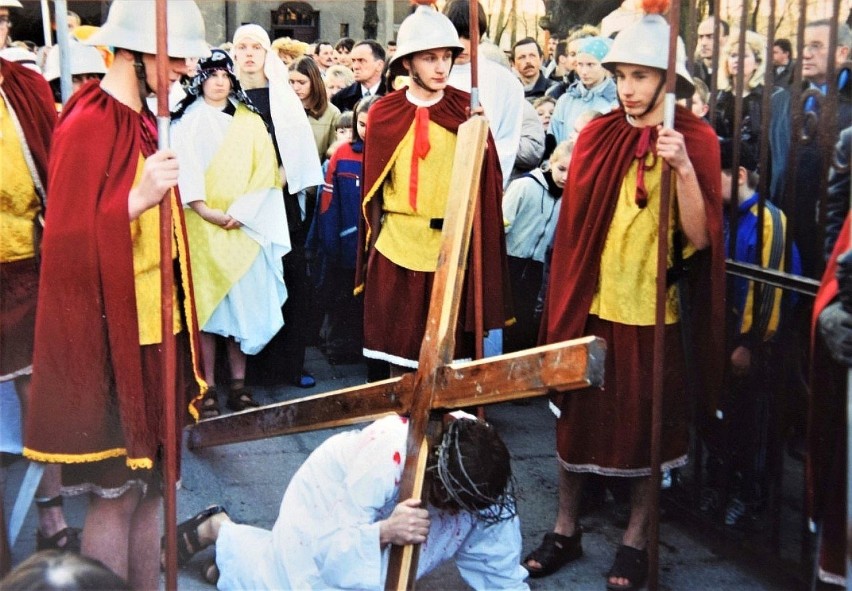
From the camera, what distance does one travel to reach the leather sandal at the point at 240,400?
150 inches

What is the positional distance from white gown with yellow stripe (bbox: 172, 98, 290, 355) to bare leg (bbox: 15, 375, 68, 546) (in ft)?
2.62

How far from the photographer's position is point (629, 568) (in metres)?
3.50

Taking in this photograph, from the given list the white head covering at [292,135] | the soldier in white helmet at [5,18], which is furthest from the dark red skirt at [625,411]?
the soldier in white helmet at [5,18]

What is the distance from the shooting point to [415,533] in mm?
2941

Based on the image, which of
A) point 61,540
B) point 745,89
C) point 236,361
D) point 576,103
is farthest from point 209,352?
point 745,89

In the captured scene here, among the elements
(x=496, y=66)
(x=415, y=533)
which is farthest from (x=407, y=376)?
(x=496, y=66)

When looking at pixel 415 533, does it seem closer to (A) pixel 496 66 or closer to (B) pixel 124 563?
(B) pixel 124 563

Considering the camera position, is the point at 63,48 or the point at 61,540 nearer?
the point at 63,48

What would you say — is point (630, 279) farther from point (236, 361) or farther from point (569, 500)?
point (236, 361)

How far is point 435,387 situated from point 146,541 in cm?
97

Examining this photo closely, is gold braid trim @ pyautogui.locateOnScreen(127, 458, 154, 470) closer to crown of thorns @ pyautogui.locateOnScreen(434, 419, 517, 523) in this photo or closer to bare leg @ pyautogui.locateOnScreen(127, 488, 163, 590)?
bare leg @ pyautogui.locateOnScreen(127, 488, 163, 590)

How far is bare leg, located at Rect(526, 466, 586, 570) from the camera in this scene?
3.66 metres

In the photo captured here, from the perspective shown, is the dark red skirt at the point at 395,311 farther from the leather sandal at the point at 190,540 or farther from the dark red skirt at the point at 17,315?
the dark red skirt at the point at 17,315


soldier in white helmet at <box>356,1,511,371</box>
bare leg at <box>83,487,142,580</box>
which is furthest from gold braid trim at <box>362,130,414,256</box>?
bare leg at <box>83,487,142,580</box>
